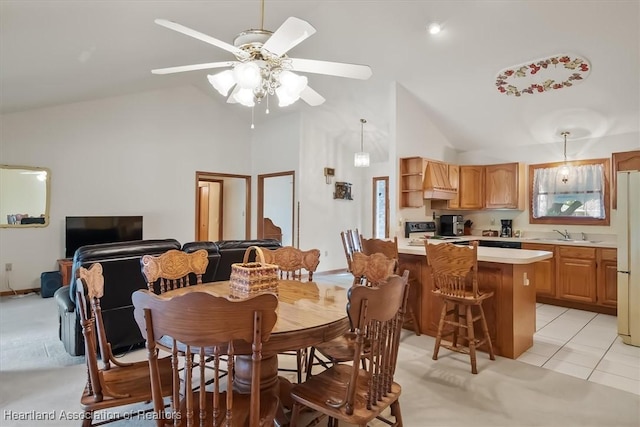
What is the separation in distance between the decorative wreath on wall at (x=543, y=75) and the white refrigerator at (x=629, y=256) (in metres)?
1.24

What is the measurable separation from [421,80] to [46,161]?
5504 millimetres

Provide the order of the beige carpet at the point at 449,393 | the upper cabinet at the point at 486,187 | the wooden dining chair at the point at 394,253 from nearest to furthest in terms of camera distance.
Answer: the beige carpet at the point at 449,393, the wooden dining chair at the point at 394,253, the upper cabinet at the point at 486,187

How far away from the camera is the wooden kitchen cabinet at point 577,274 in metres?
4.29

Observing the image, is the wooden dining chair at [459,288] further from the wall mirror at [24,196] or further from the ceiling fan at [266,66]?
the wall mirror at [24,196]

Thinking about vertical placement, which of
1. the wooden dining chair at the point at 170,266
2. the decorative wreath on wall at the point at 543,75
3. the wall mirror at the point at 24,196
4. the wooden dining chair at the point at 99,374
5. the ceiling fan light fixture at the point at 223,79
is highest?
the decorative wreath on wall at the point at 543,75

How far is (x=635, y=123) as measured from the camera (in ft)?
14.0

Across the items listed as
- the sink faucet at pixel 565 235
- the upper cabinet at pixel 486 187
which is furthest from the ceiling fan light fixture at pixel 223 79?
the sink faucet at pixel 565 235

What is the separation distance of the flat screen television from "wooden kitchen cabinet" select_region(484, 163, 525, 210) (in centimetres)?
566

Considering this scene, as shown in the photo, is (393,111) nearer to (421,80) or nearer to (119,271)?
(421,80)

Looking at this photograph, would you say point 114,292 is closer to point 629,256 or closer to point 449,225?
point 629,256

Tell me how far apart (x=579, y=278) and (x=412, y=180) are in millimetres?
2392

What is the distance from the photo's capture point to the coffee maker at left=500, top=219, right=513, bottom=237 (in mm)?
5449

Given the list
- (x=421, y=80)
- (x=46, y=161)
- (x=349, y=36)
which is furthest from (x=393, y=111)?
(x=46, y=161)

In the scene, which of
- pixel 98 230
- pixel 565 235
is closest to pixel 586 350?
pixel 565 235
